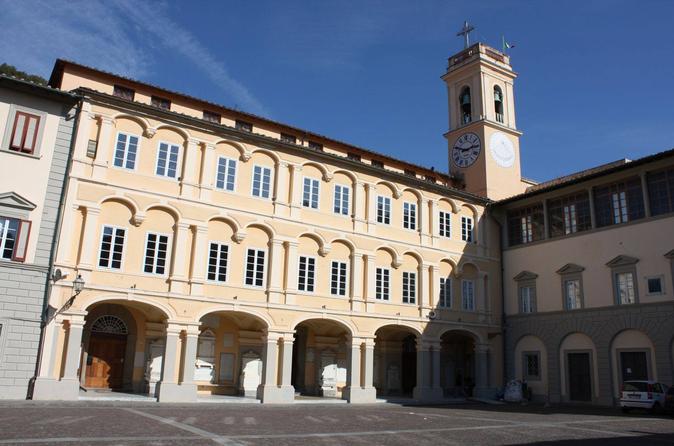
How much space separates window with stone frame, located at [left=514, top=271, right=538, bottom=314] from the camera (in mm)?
34469

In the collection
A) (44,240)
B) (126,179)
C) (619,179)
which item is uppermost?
(619,179)

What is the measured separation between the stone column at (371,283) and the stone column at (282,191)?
5103 millimetres

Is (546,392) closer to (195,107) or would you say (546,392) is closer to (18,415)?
(195,107)

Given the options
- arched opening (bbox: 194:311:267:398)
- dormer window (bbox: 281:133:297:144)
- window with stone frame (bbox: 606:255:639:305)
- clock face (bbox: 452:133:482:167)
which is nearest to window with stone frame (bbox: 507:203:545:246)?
clock face (bbox: 452:133:482:167)

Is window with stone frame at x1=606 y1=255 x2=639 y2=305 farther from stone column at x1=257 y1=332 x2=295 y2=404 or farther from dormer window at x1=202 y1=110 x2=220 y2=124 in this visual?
dormer window at x1=202 y1=110 x2=220 y2=124

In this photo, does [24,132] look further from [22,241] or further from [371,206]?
[371,206]

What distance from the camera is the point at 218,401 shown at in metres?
24.6

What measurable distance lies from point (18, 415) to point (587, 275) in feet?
87.0

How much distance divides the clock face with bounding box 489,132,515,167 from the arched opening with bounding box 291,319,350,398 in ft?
51.7

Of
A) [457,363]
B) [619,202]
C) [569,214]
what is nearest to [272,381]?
[457,363]

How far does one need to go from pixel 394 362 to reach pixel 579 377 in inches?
389

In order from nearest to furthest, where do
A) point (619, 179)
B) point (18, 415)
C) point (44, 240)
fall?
1. point (18, 415)
2. point (44, 240)
3. point (619, 179)

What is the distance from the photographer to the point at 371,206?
1240 inches

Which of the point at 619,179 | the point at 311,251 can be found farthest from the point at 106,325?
the point at 619,179
